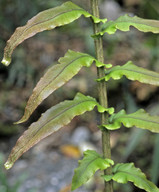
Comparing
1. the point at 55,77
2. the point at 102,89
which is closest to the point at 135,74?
the point at 102,89

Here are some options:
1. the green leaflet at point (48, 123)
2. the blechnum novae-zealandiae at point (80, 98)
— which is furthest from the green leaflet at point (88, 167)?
the green leaflet at point (48, 123)

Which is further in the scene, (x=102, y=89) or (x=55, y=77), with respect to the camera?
(x=102, y=89)

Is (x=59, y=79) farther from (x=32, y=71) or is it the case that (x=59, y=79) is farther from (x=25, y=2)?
(x=32, y=71)

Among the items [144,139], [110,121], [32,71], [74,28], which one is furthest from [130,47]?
[110,121]

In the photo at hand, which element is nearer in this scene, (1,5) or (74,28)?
(1,5)

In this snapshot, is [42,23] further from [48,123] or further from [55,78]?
[48,123]

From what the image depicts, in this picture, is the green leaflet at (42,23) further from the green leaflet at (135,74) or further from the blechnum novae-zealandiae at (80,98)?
the green leaflet at (135,74)

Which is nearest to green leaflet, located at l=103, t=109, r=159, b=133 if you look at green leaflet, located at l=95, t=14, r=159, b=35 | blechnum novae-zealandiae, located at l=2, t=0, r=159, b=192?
blechnum novae-zealandiae, located at l=2, t=0, r=159, b=192
